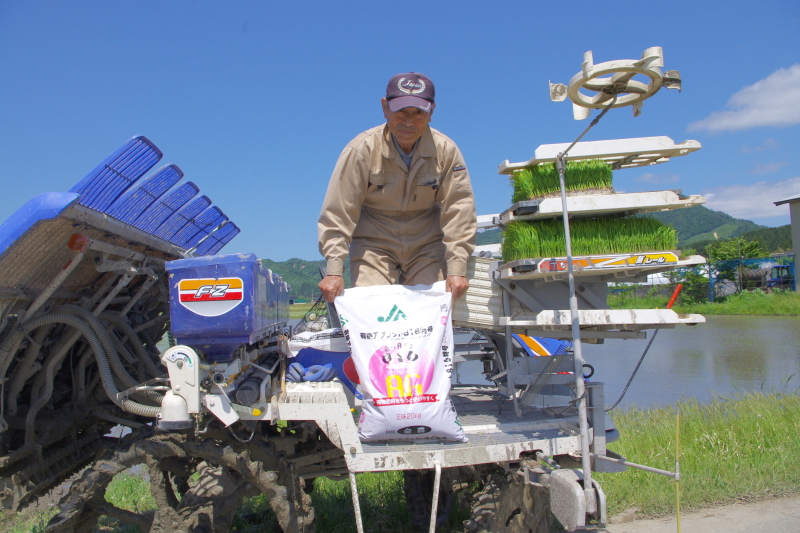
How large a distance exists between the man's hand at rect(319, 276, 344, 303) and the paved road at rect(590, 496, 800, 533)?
2.57m

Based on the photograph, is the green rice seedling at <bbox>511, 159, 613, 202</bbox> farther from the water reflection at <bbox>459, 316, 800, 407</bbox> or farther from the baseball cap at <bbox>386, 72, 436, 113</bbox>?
the water reflection at <bbox>459, 316, 800, 407</bbox>

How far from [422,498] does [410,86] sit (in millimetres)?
3135

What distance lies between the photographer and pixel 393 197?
369 cm

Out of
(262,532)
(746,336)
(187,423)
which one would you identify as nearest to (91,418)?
(262,532)

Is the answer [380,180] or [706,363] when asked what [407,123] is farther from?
[706,363]

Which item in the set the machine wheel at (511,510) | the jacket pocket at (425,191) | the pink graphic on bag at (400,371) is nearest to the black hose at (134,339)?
the pink graphic on bag at (400,371)

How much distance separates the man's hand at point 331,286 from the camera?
3.36 metres

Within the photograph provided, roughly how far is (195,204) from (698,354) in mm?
16016

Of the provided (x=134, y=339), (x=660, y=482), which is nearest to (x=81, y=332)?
(x=134, y=339)

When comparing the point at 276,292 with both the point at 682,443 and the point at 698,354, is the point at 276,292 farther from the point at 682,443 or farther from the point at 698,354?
the point at 698,354

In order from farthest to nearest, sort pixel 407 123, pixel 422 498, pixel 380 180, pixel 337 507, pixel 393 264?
pixel 337 507 → pixel 422 498 → pixel 393 264 → pixel 380 180 → pixel 407 123

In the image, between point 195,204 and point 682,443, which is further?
point 682,443

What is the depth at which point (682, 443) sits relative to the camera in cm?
610

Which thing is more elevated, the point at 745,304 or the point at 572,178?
the point at 572,178
